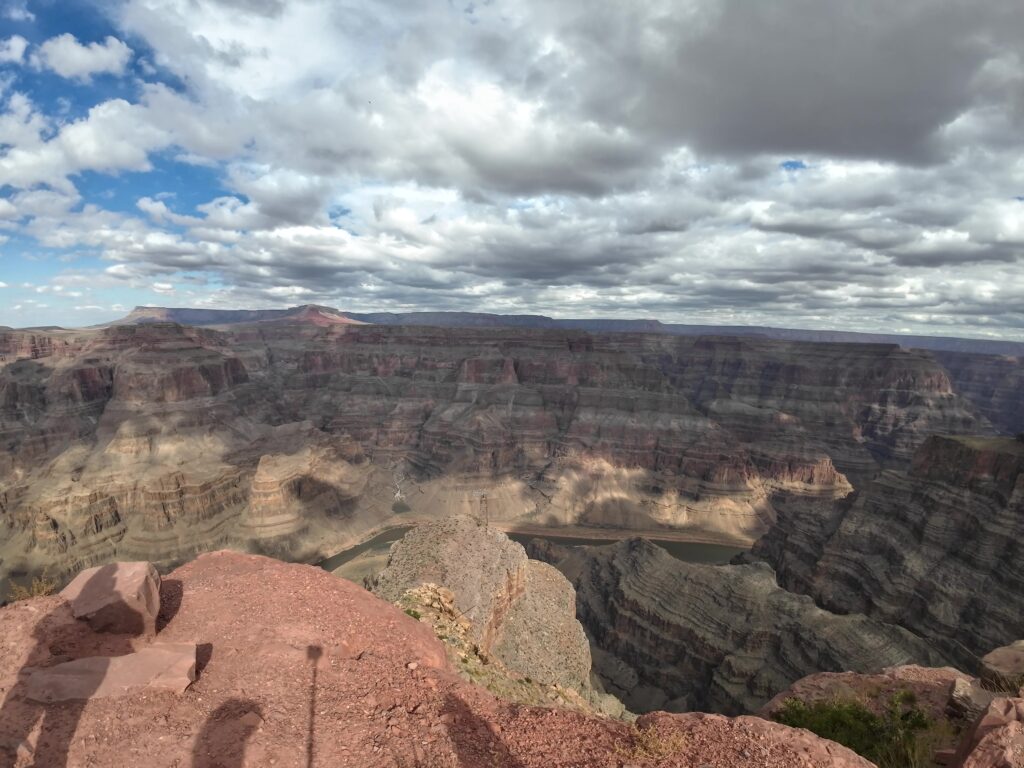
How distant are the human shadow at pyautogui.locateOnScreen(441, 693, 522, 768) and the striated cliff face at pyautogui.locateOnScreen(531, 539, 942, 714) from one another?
35673 millimetres

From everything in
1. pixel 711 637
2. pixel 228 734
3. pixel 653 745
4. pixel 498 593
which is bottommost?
pixel 711 637

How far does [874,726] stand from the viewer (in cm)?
1652

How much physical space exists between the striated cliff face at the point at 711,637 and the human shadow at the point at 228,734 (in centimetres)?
3954

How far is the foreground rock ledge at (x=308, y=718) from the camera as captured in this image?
9633 millimetres

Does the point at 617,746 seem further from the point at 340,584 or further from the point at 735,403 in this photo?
the point at 735,403

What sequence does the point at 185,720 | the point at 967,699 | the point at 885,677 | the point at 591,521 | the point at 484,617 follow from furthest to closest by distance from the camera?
the point at 591,521
the point at 484,617
the point at 885,677
the point at 967,699
the point at 185,720

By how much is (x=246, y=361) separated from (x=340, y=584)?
150 m

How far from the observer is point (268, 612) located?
49.5ft

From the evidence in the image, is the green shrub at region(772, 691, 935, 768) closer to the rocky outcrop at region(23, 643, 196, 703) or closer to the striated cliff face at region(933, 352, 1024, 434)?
the rocky outcrop at region(23, 643, 196, 703)

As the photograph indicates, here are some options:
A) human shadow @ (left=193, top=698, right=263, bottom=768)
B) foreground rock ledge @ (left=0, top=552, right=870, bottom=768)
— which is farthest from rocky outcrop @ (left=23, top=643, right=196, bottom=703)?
human shadow @ (left=193, top=698, right=263, bottom=768)

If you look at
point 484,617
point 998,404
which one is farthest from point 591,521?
point 998,404

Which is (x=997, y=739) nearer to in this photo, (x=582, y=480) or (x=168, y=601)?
(x=168, y=601)

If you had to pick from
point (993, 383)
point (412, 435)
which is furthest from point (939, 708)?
point (993, 383)

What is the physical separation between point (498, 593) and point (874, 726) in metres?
21.2
